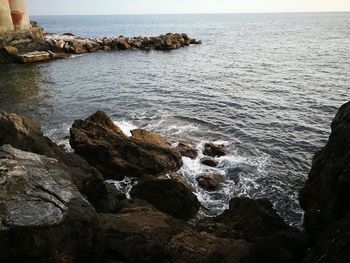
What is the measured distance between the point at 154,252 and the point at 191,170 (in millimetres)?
8340

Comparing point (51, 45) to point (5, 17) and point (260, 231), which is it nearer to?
point (5, 17)

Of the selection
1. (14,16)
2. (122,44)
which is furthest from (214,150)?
(122,44)

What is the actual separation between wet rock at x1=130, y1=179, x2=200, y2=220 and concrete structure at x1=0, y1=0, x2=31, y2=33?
43.1m

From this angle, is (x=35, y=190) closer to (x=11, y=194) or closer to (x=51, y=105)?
(x=11, y=194)

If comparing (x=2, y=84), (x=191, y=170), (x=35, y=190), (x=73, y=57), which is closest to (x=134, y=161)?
(x=191, y=170)

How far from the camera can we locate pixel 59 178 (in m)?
9.38

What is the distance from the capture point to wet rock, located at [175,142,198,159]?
18122 millimetres

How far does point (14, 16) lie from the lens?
49.9m

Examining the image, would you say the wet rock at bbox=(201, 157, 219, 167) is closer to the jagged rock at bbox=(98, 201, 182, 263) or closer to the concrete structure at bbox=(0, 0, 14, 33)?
the jagged rock at bbox=(98, 201, 182, 263)

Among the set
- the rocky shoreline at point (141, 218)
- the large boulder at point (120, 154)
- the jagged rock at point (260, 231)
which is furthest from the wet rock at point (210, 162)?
the jagged rock at point (260, 231)

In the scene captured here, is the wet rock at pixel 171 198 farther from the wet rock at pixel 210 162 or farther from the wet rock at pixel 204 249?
the wet rock at pixel 210 162

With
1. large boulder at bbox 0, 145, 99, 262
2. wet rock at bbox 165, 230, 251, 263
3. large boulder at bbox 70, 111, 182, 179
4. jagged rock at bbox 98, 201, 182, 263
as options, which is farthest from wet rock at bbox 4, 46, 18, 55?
wet rock at bbox 165, 230, 251, 263

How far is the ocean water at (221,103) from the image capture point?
55.2 ft

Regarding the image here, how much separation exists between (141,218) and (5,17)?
153ft
